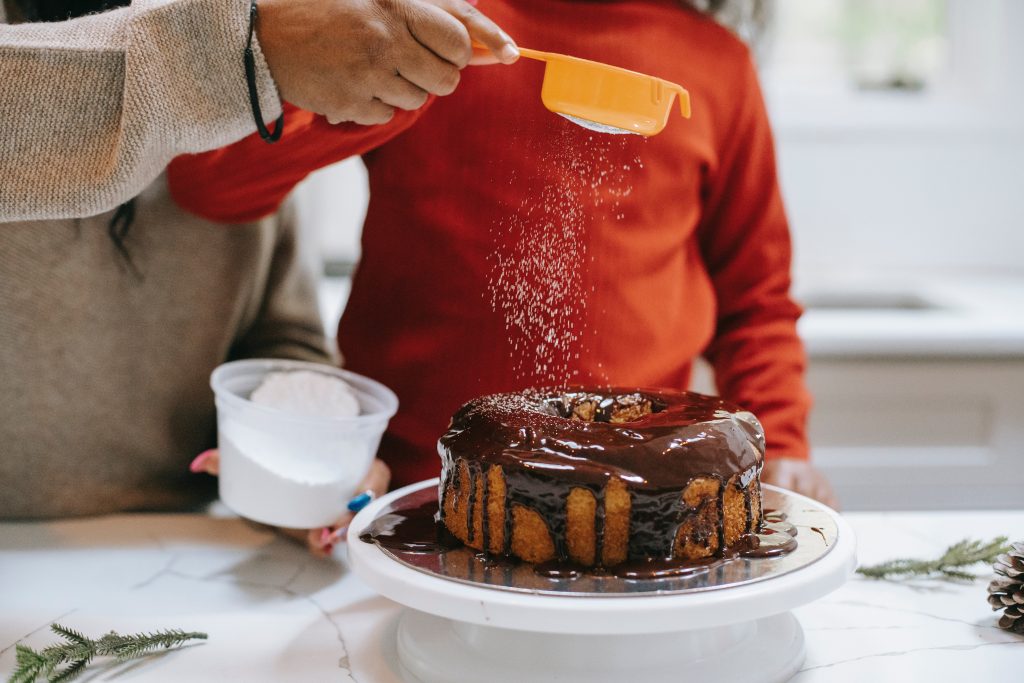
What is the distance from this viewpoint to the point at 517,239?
980 mm

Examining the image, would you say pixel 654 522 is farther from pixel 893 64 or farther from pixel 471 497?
pixel 893 64

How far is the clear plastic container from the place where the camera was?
876 mm

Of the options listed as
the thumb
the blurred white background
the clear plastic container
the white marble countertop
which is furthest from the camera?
the blurred white background

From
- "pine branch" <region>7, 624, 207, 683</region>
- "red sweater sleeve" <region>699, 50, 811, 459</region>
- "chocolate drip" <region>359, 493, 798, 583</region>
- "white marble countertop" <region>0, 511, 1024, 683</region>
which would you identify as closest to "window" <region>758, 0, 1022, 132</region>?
"red sweater sleeve" <region>699, 50, 811, 459</region>

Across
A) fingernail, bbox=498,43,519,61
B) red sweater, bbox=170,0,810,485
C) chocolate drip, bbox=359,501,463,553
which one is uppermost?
fingernail, bbox=498,43,519,61

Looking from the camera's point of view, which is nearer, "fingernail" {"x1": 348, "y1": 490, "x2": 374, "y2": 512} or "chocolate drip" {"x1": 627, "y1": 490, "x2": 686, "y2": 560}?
"chocolate drip" {"x1": 627, "y1": 490, "x2": 686, "y2": 560}

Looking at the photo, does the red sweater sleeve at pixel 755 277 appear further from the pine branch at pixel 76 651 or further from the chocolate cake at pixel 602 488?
the pine branch at pixel 76 651

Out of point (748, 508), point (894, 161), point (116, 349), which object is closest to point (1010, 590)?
point (748, 508)

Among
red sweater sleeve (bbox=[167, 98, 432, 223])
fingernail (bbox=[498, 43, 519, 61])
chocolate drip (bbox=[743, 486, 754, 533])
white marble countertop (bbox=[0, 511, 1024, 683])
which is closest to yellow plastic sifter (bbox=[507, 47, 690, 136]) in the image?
fingernail (bbox=[498, 43, 519, 61])

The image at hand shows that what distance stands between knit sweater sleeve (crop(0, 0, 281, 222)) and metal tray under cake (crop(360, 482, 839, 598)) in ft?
1.16

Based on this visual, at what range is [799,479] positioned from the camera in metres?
1.13

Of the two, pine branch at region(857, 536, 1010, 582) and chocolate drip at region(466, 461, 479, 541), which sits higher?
chocolate drip at region(466, 461, 479, 541)

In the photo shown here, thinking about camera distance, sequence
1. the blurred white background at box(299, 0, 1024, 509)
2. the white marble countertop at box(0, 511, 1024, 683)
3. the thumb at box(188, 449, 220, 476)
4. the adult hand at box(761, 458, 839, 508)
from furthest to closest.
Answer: the blurred white background at box(299, 0, 1024, 509) → the adult hand at box(761, 458, 839, 508) → the thumb at box(188, 449, 220, 476) → the white marble countertop at box(0, 511, 1024, 683)

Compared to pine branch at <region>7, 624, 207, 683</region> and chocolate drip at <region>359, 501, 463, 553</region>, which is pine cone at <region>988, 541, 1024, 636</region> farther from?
pine branch at <region>7, 624, 207, 683</region>
